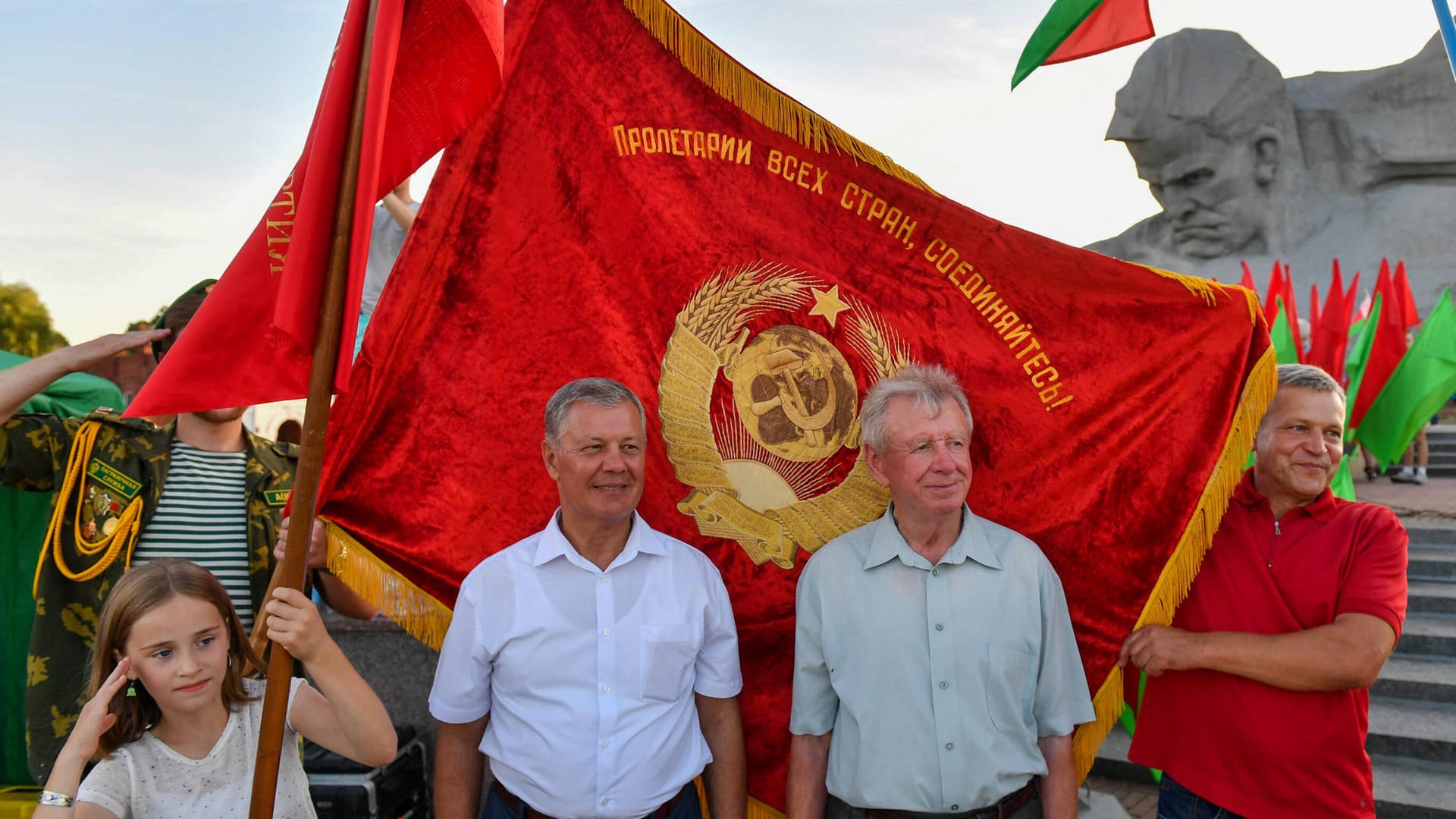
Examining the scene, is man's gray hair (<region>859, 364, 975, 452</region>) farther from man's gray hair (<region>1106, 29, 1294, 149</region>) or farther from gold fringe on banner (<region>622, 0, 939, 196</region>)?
man's gray hair (<region>1106, 29, 1294, 149</region>)

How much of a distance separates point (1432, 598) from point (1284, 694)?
17.7 ft

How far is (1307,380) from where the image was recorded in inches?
100

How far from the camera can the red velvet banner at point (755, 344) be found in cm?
262

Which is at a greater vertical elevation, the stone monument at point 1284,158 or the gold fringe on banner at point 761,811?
the stone monument at point 1284,158

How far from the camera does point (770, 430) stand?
2.76 m

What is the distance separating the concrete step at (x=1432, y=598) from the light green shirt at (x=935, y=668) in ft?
18.5

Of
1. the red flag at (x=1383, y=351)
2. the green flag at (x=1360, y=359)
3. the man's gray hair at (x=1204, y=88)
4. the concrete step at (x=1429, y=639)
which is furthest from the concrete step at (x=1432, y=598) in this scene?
the man's gray hair at (x=1204, y=88)

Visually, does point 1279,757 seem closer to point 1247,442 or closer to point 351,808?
point 1247,442

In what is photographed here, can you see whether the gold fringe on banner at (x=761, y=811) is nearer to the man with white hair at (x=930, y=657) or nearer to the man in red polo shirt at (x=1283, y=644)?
the man with white hair at (x=930, y=657)

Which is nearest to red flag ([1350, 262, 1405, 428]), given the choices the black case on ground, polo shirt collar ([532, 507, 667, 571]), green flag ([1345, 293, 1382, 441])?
green flag ([1345, 293, 1382, 441])

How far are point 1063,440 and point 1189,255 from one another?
22.6 metres

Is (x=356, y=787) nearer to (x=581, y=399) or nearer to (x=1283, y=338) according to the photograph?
(x=581, y=399)

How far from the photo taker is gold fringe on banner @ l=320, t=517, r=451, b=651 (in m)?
2.53

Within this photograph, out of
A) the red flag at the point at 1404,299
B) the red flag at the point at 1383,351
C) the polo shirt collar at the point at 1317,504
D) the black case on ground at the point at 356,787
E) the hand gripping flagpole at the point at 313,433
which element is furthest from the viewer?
the red flag at the point at 1404,299
